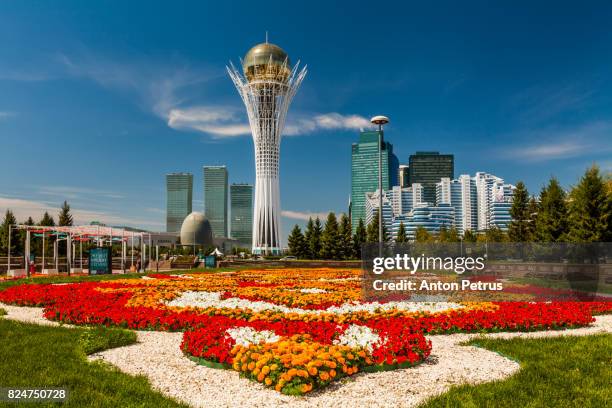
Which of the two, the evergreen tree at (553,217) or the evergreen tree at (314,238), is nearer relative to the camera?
the evergreen tree at (553,217)

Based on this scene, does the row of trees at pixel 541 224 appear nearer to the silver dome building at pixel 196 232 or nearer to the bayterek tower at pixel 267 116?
the bayterek tower at pixel 267 116

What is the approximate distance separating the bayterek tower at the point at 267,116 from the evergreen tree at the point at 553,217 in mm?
43559

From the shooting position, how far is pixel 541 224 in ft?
130

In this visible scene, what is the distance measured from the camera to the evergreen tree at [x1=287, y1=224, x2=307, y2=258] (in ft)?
211

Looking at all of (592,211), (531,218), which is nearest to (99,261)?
(592,211)

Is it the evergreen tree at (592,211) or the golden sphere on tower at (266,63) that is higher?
the golden sphere on tower at (266,63)

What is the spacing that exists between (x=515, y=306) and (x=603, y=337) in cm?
353

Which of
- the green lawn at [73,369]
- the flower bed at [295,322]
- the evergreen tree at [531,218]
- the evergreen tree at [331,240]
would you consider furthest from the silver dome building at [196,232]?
A: the green lawn at [73,369]

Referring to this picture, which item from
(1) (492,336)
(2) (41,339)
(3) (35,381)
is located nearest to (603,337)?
(1) (492,336)

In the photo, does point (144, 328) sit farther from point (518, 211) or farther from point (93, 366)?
point (518, 211)

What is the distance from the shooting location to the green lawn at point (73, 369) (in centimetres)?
597

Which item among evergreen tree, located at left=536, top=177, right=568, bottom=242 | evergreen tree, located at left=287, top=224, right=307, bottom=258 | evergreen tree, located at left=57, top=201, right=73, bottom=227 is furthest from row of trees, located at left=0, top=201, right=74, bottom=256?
evergreen tree, located at left=536, top=177, right=568, bottom=242

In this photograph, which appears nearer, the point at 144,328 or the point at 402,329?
the point at 402,329

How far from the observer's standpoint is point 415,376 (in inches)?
279
